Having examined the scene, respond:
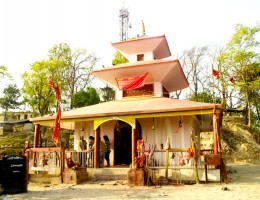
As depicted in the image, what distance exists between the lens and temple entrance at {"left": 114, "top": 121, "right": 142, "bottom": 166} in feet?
50.2

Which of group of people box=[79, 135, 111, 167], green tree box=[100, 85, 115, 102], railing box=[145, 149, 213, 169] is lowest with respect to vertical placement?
railing box=[145, 149, 213, 169]

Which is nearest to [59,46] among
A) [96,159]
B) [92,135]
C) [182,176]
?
[92,135]

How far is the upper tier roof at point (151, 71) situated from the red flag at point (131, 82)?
45 cm

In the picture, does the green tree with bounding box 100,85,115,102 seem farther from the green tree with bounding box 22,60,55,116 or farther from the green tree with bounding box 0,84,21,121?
the green tree with bounding box 0,84,21,121

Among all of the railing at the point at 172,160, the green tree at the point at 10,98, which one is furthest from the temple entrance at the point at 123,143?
the green tree at the point at 10,98

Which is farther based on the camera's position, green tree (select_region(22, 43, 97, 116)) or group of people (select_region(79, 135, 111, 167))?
green tree (select_region(22, 43, 97, 116))

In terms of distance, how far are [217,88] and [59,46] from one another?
2130 centimetres

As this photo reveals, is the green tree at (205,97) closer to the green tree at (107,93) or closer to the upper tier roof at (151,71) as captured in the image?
the green tree at (107,93)

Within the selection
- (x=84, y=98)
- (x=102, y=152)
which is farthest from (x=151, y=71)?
(x=84, y=98)

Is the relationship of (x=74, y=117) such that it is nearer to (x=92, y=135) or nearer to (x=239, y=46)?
(x=92, y=135)

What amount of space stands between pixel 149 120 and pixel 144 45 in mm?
5939

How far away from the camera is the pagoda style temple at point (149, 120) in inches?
458

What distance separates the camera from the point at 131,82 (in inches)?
635

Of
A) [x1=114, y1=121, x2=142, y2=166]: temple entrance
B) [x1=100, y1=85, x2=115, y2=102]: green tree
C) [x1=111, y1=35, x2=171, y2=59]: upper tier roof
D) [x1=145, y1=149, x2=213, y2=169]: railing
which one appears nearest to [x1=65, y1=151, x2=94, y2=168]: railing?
[x1=114, y1=121, x2=142, y2=166]: temple entrance
